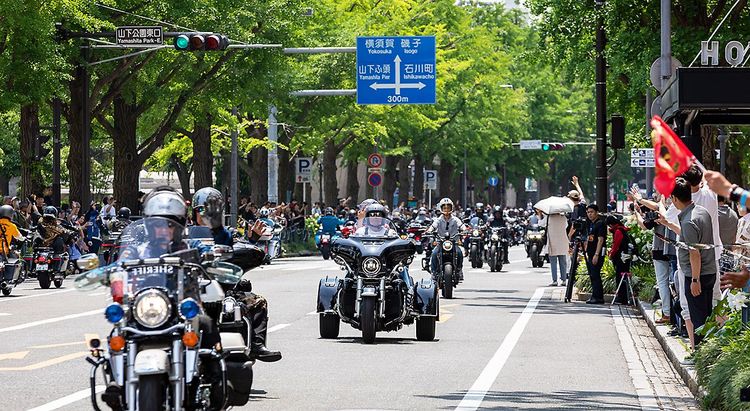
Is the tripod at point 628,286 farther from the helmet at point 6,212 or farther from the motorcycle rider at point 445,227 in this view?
the helmet at point 6,212

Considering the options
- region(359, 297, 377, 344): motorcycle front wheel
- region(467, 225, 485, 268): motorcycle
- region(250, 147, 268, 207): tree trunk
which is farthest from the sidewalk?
region(250, 147, 268, 207): tree trunk

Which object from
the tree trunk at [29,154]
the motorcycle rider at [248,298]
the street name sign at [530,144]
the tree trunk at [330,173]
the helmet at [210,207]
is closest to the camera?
the helmet at [210,207]

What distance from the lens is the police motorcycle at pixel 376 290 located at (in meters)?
18.1

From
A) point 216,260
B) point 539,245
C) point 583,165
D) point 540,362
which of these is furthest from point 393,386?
point 583,165

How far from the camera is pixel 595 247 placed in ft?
87.6

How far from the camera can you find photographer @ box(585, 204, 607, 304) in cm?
2655

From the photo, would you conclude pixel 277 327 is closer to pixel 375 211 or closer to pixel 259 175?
pixel 375 211

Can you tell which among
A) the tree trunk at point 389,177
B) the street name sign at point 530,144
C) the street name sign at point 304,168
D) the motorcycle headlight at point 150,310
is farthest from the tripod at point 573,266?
the street name sign at point 530,144

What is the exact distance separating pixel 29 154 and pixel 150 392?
32.1 meters

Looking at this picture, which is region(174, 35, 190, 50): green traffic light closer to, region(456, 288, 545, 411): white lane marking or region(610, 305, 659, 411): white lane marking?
region(456, 288, 545, 411): white lane marking

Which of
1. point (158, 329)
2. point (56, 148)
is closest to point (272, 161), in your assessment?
point (56, 148)

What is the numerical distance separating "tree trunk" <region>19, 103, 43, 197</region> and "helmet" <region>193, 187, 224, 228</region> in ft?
89.5

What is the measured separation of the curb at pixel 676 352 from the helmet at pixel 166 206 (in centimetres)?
539

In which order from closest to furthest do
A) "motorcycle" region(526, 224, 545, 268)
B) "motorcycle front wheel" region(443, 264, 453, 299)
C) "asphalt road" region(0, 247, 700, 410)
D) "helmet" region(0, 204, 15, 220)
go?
"asphalt road" region(0, 247, 700, 410), "helmet" region(0, 204, 15, 220), "motorcycle front wheel" region(443, 264, 453, 299), "motorcycle" region(526, 224, 545, 268)
